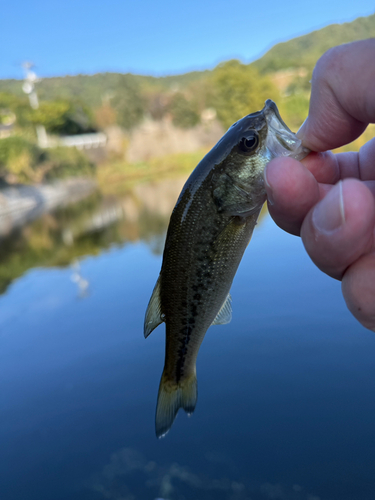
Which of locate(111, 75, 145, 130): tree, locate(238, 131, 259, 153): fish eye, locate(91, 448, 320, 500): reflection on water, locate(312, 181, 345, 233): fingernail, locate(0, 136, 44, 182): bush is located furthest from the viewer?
locate(111, 75, 145, 130): tree

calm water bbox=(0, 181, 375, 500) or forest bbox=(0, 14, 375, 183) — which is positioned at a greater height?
forest bbox=(0, 14, 375, 183)

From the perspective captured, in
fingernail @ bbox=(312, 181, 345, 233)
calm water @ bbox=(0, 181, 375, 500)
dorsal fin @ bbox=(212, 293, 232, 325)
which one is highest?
fingernail @ bbox=(312, 181, 345, 233)

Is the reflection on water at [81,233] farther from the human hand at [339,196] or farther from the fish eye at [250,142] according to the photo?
the human hand at [339,196]

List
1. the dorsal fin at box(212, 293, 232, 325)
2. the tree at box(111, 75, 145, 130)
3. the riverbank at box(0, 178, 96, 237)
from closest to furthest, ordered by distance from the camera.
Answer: the dorsal fin at box(212, 293, 232, 325), the riverbank at box(0, 178, 96, 237), the tree at box(111, 75, 145, 130)

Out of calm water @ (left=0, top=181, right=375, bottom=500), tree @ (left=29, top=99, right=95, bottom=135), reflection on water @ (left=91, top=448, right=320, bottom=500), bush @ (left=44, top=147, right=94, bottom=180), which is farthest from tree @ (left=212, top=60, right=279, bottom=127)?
reflection on water @ (left=91, top=448, right=320, bottom=500)

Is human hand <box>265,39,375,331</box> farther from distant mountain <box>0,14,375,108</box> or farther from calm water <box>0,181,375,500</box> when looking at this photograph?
distant mountain <box>0,14,375,108</box>

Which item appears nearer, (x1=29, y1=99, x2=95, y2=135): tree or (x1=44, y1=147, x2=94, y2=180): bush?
(x1=44, y1=147, x2=94, y2=180): bush

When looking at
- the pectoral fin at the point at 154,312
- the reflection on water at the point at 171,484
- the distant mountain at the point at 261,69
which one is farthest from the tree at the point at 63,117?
the pectoral fin at the point at 154,312

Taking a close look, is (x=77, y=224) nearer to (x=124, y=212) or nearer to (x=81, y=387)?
(x=124, y=212)

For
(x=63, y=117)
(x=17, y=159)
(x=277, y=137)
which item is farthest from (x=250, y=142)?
(x=63, y=117)
